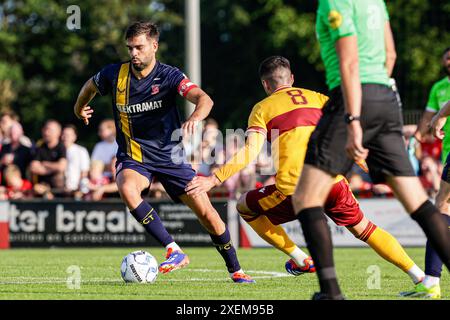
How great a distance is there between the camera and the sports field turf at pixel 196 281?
23.7 ft

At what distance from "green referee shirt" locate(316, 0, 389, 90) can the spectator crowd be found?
403 inches

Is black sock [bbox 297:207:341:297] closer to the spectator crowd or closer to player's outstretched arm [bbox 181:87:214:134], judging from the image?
player's outstretched arm [bbox 181:87:214:134]

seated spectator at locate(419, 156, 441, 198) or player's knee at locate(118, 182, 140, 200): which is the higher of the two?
player's knee at locate(118, 182, 140, 200)

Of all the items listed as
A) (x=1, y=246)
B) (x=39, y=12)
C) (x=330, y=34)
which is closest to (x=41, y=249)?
(x=1, y=246)

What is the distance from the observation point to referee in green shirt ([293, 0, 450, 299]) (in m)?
6.03

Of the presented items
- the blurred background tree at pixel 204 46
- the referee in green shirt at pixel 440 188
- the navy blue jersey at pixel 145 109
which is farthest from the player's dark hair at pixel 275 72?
the blurred background tree at pixel 204 46

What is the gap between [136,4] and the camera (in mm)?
43500

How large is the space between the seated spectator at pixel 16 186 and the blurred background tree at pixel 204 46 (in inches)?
788

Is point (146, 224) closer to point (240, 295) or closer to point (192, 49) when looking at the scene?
point (240, 295)

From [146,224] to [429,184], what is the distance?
850cm

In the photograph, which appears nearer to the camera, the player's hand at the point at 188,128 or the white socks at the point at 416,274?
the white socks at the point at 416,274

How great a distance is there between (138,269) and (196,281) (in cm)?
58

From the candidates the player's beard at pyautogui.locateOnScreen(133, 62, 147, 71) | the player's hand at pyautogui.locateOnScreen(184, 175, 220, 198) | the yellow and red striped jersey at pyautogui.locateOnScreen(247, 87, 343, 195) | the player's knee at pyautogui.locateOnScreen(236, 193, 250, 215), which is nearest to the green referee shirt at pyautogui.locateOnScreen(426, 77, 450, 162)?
the yellow and red striped jersey at pyautogui.locateOnScreen(247, 87, 343, 195)

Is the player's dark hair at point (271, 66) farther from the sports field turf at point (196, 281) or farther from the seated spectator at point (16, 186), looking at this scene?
the seated spectator at point (16, 186)
